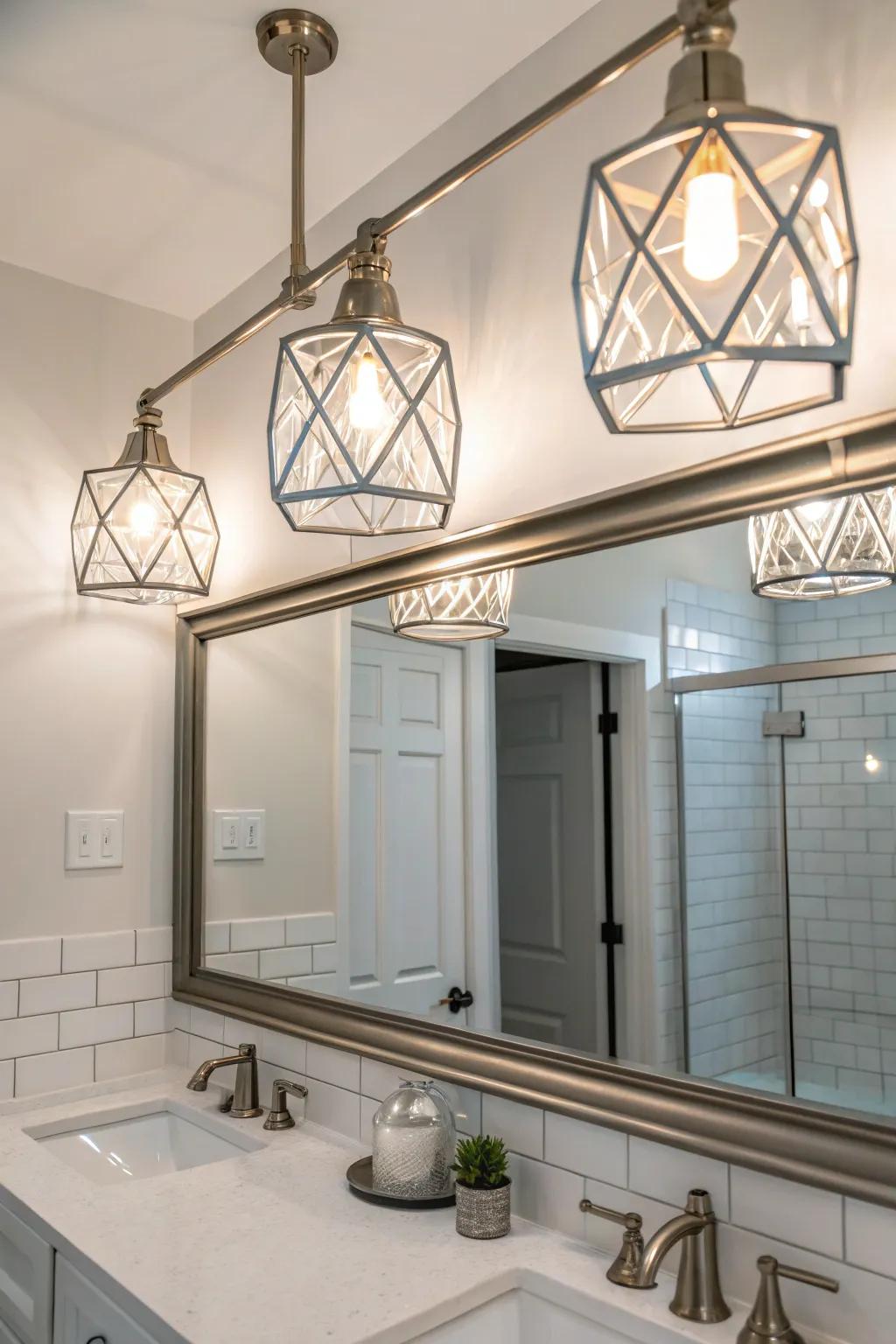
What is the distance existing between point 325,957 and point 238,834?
41cm

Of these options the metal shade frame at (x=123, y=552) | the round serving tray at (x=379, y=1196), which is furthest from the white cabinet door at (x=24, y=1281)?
the metal shade frame at (x=123, y=552)

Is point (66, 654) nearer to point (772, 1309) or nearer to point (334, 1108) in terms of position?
point (334, 1108)

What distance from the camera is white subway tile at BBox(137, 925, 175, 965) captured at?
2.20m

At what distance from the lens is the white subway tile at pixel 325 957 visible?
1779 mm

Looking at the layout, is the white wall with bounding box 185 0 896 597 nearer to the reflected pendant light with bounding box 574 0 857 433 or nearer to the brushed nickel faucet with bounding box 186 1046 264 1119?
the reflected pendant light with bounding box 574 0 857 433

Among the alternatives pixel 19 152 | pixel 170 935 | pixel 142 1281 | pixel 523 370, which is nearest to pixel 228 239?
pixel 19 152

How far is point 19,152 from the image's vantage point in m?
1.79

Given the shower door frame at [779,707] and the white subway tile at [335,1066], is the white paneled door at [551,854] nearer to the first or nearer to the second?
the shower door frame at [779,707]

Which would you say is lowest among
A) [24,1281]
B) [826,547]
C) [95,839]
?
[24,1281]

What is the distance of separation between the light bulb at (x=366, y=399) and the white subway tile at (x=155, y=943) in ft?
4.52

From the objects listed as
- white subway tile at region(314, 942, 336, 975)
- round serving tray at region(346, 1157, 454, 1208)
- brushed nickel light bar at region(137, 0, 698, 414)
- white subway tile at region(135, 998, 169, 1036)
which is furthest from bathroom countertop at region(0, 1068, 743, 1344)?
brushed nickel light bar at region(137, 0, 698, 414)

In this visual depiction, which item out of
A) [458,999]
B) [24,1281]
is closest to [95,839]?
[24,1281]

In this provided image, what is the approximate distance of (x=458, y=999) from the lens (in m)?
1.52

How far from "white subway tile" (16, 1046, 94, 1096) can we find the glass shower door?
1.53 metres
